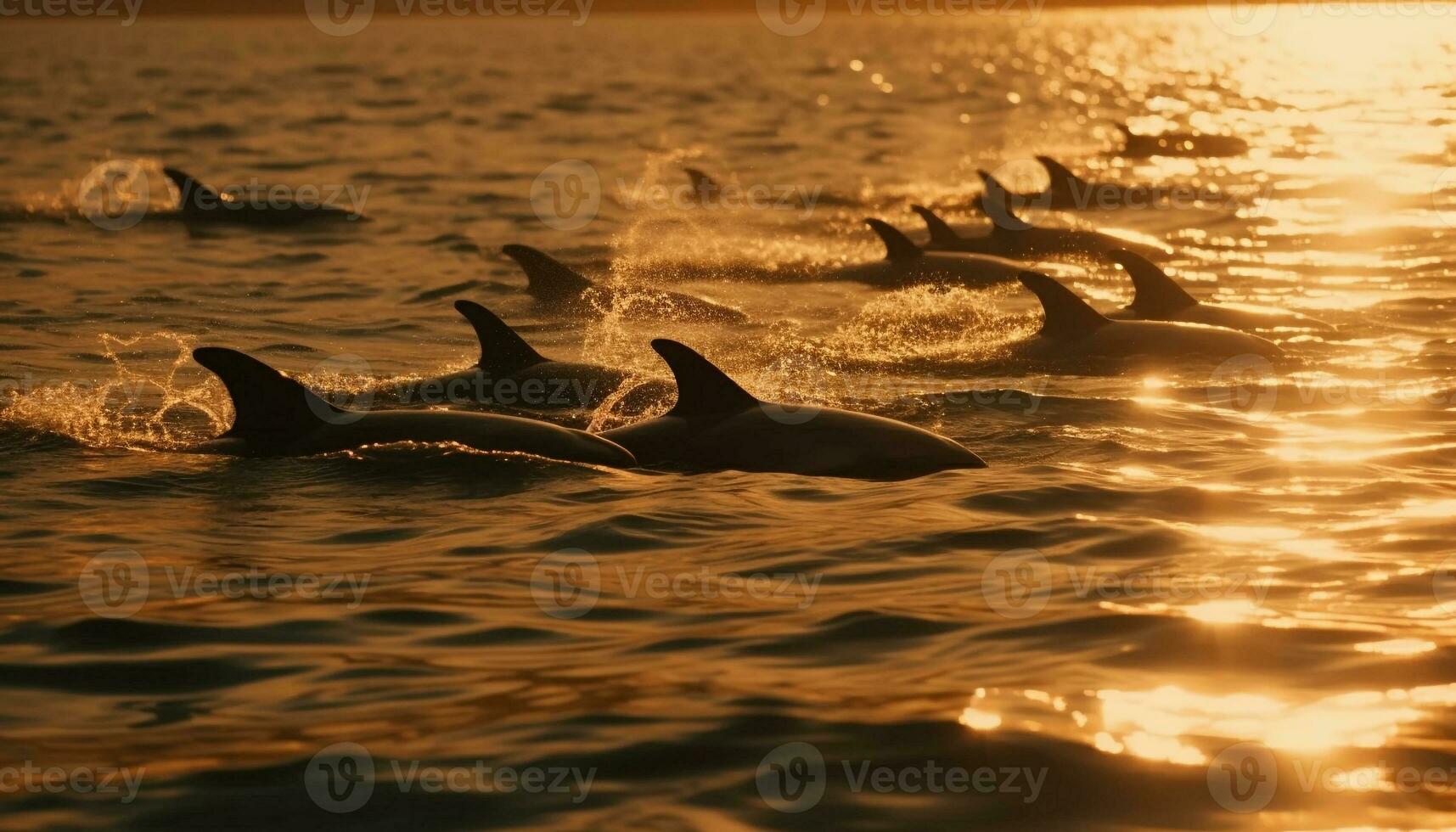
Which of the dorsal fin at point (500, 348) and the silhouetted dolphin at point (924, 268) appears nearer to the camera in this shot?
the dorsal fin at point (500, 348)

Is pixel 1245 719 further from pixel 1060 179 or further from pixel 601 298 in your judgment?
pixel 1060 179

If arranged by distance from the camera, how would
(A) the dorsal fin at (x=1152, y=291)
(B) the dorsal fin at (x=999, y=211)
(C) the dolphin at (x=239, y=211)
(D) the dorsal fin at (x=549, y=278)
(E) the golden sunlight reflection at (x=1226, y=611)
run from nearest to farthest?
(E) the golden sunlight reflection at (x=1226, y=611), (A) the dorsal fin at (x=1152, y=291), (D) the dorsal fin at (x=549, y=278), (B) the dorsal fin at (x=999, y=211), (C) the dolphin at (x=239, y=211)

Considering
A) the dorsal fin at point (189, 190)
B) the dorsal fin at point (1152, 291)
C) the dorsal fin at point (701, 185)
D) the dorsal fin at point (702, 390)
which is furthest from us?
the dorsal fin at point (701, 185)

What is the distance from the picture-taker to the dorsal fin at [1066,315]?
13797mm

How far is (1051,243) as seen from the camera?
2055 centimetres

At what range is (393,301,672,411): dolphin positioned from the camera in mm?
11914

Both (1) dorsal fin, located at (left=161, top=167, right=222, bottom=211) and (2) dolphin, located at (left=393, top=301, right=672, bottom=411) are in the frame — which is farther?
(1) dorsal fin, located at (left=161, top=167, right=222, bottom=211)

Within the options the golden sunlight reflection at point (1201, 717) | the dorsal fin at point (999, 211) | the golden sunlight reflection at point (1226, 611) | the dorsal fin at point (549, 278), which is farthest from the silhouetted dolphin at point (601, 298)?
the golden sunlight reflection at point (1201, 717)

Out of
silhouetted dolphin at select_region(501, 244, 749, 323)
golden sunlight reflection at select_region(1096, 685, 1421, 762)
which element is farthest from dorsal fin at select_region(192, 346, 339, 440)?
silhouetted dolphin at select_region(501, 244, 749, 323)

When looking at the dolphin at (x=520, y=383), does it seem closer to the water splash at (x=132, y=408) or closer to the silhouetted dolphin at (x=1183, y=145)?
the water splash at (x=132, y=408)

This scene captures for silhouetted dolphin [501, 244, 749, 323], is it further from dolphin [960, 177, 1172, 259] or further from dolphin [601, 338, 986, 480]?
dolphin [601, 338, 986, 480]

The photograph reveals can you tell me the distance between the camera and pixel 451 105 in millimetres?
50969

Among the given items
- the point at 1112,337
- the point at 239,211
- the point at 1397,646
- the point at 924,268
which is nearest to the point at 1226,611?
the point at 1397,646

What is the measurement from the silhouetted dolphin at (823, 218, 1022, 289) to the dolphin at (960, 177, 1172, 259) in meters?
1.08
